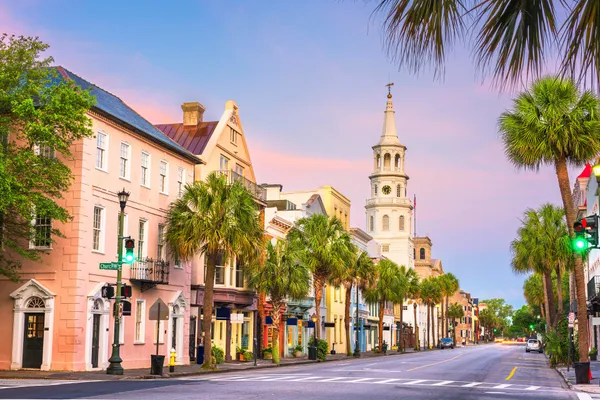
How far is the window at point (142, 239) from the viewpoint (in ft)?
126

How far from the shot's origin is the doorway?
32719 mm

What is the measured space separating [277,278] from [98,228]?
1464cm

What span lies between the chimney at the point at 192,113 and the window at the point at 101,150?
48.9 ft

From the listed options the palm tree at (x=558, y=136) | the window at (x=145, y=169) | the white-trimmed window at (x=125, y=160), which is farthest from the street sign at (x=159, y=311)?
the palm tree at (x=558, y=136)

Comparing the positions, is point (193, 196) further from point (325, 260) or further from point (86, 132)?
point (325, 260)

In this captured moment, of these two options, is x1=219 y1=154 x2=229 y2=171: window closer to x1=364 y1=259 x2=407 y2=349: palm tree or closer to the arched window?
x1=364 y1=259 x2=407 y2=349: palm tree

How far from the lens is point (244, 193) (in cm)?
3806

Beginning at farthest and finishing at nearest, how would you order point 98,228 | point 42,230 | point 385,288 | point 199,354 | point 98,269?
point 385,288
point 199,354
point 98,228
point 98,269
point 42,230

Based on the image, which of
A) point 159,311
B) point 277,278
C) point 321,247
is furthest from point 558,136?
point 321,247

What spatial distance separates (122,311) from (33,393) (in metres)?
11.3

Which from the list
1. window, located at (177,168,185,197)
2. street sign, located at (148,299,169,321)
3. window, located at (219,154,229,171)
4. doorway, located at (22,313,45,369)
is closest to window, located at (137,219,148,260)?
window, located at (177,168,185,197)

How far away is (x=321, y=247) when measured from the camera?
181ft

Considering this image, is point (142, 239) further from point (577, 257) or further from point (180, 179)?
point (577, 257)

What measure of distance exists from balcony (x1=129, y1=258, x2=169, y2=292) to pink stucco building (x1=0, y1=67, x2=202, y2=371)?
5 cm
